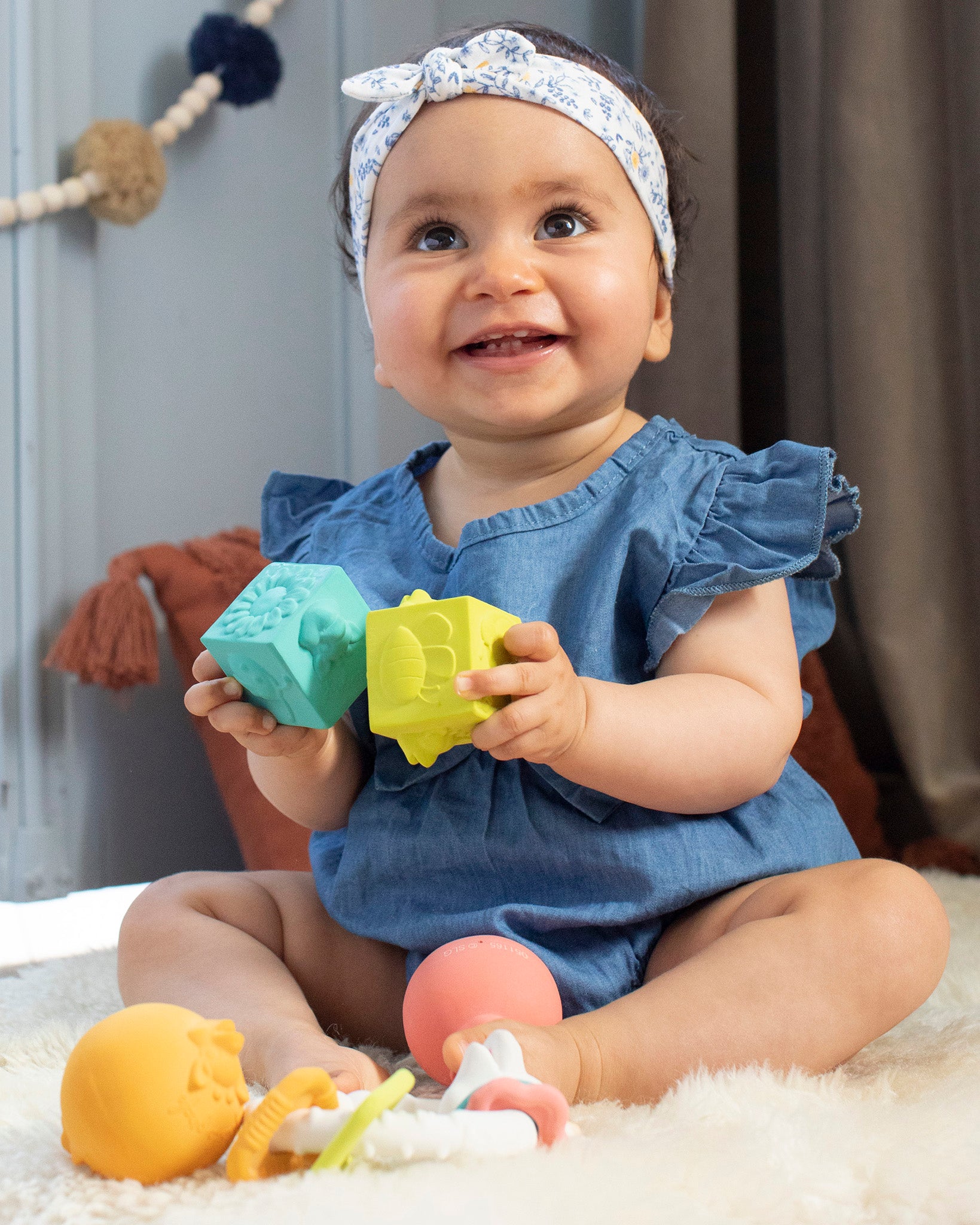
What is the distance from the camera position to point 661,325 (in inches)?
40.5

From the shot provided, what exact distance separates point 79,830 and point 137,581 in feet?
1.03

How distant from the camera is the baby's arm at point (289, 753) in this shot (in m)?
0.73

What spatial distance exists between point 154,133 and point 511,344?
768mm

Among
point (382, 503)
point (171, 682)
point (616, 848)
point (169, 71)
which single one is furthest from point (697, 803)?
point (169, 71)

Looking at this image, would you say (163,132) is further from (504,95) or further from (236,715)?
(236,715)

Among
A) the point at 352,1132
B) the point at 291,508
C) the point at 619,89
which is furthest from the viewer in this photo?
the point at 291,508

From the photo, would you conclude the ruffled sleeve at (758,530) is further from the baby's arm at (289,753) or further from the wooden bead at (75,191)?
the wooden bead at (75,191)

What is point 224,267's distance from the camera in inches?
60.1

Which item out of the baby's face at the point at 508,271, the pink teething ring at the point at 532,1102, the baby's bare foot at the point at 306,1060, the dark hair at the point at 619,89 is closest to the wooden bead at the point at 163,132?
the dark hair at the point at 619,89

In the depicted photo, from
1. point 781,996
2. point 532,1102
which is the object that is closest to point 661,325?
point 781,996

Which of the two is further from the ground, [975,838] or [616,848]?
[616,848]

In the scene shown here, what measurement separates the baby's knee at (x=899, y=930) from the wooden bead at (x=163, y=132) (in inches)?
45.3

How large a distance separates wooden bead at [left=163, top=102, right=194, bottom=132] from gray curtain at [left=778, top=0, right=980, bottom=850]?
2.31ft

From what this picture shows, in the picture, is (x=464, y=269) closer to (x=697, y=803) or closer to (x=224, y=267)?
(x=697, y=803)
